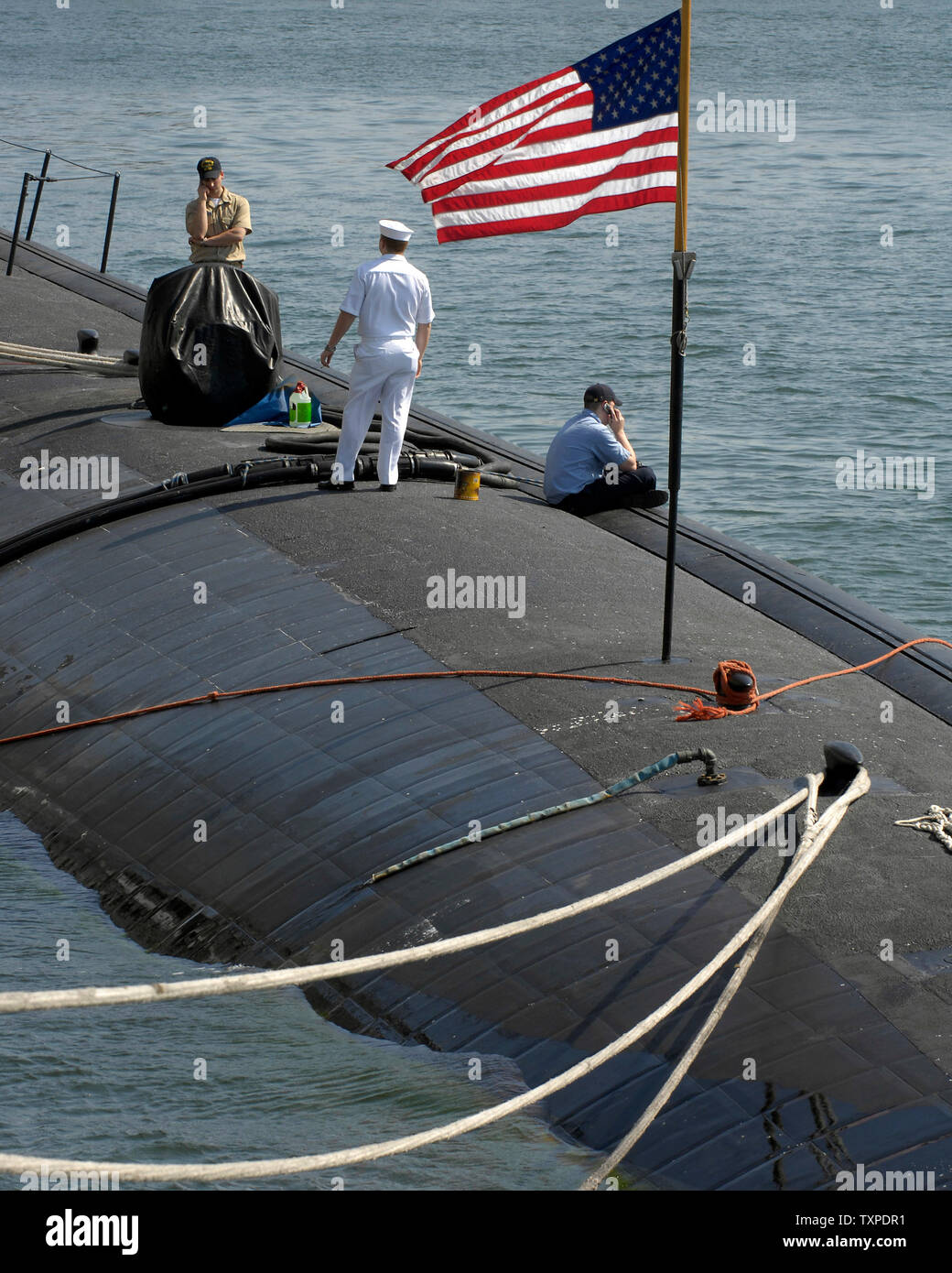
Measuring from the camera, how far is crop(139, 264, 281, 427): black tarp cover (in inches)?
524

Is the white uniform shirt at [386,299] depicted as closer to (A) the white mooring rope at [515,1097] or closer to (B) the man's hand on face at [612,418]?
(B) the man's hand on face at [612,418]

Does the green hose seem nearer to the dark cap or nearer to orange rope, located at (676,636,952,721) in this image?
orange rope, located at (676,636,952,721)

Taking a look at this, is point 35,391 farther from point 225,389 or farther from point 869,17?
point 869,17

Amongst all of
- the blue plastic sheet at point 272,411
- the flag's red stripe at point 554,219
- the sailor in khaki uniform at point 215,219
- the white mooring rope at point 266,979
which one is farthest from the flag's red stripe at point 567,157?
the sailor in khaki uniform at point 215,219

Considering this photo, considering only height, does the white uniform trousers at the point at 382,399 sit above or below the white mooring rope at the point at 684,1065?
above

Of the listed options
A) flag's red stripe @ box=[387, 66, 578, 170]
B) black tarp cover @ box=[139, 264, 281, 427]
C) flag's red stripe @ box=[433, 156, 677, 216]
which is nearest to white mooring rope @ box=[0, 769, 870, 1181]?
flag's red stripe @ box=[433, 156, 677, 216]

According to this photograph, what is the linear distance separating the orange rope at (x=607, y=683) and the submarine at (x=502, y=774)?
3 centimetres

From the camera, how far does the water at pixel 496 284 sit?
754 cm

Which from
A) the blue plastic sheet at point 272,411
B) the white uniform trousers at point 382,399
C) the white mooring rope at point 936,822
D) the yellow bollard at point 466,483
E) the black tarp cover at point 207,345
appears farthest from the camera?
the blue plastic sheet at point 272,411

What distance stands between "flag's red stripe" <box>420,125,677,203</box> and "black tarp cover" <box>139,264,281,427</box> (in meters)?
4.47

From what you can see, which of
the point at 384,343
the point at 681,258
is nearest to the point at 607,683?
the point at 681,258

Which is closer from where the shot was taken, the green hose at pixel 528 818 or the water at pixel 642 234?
the green hose at pixel 528 818

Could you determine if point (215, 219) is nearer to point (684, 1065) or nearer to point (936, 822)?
point (936, 822)
